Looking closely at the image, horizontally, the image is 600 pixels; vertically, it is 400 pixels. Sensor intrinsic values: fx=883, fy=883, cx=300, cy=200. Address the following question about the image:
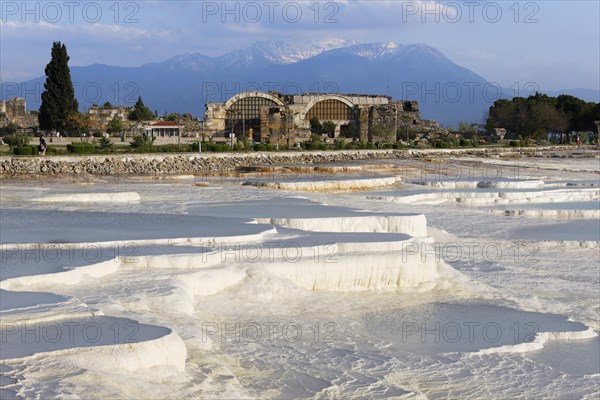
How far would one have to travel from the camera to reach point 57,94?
38312 millimetres

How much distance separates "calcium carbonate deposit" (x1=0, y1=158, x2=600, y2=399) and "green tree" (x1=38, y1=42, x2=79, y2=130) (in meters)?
23.4

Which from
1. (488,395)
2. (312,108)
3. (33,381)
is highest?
(312,108)

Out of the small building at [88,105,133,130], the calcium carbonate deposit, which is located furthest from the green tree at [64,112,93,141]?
the calcium carbonate deposit

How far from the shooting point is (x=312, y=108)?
2167 inches

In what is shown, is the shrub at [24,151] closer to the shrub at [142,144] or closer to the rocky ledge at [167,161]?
the rocky ledge at [167,161]

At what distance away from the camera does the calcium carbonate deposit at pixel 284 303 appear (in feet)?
20.8

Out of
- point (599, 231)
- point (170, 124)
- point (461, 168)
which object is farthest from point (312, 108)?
point (599, 231)

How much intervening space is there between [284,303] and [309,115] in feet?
153

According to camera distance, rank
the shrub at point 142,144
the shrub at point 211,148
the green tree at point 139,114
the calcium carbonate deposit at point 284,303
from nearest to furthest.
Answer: the calcium carbonate deposit at point 284,303, the shrub at point 142,144, the shrub at point 211,148, the green tree at point 139,114

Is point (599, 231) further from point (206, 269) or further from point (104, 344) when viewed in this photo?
point (104, 344)

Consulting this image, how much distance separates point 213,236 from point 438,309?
3.04 m

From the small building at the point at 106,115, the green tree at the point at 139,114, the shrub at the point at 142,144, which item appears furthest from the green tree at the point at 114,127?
the shrub at the point at 142,144

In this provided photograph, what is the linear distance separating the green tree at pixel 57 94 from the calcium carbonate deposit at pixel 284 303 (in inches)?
922

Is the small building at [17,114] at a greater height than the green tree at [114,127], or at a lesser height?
greater
